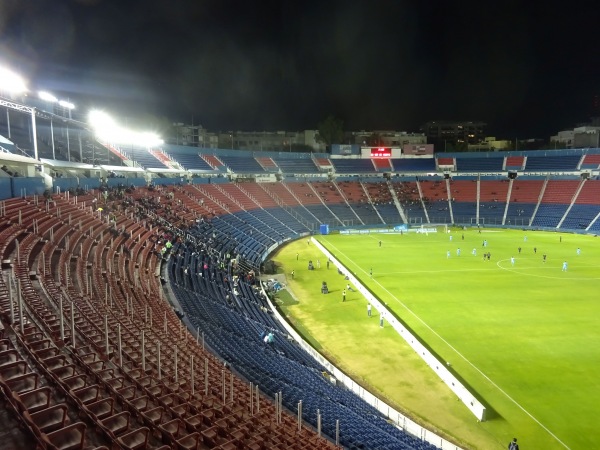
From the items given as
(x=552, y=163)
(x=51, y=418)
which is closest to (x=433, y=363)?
(x=51, y=418)

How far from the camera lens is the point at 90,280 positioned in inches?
593

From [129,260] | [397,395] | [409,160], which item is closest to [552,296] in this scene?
[397,395]

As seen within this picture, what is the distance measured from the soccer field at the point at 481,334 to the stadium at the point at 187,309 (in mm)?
233

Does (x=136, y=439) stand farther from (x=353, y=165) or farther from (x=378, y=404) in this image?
(x=353, y=165)

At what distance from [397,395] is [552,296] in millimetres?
19536

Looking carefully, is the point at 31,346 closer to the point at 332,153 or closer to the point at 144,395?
the point at 144,395

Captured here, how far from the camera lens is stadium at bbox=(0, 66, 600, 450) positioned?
7.26 m

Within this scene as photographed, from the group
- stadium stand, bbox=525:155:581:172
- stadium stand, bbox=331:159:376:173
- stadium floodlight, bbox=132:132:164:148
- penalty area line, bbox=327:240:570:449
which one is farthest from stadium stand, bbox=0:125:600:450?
stadium stand, bbox=525:155:581:172

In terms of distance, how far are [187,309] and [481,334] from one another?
1611 centimetres

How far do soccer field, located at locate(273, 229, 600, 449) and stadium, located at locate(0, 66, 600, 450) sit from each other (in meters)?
0.23

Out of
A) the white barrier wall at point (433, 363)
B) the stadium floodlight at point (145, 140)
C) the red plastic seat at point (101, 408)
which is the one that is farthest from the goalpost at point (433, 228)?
the red plastic seat at point (101, 408)

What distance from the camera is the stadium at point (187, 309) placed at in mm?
7262

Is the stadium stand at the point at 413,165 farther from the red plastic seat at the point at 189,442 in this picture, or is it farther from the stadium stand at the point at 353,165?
the red plastic seat at the point at 189,442

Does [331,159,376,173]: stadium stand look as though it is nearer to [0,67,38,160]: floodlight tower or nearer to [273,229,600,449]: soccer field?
[273,229,600,449]: soccer field
